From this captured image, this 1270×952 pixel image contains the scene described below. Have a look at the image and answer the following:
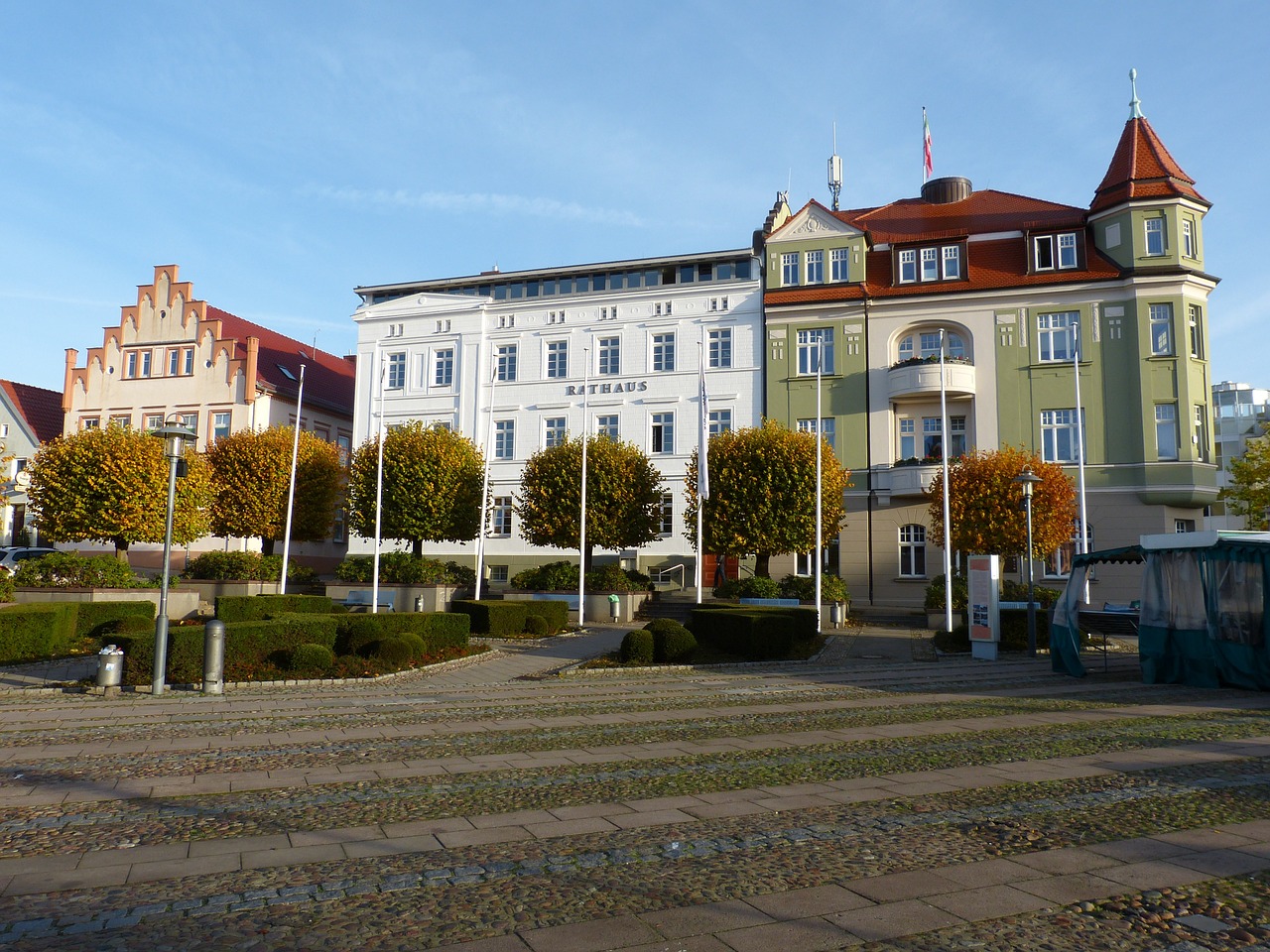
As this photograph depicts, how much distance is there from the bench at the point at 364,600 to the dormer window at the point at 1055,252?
3028cm

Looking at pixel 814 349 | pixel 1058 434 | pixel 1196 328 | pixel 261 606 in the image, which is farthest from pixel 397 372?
pixel 1196 328

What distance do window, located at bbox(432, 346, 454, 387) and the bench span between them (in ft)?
48.8

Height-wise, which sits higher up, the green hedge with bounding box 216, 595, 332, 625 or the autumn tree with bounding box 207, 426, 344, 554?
the autumn tree with bounding box 207, 426, 344, 554

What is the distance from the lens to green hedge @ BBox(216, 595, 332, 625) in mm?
26203

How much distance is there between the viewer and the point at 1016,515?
33469 millimetres

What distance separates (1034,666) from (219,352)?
146 feet

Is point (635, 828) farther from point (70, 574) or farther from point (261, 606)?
point (70, 574)

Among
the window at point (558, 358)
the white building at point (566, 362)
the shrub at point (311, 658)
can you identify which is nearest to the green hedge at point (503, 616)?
the shrub at point (311, 658)

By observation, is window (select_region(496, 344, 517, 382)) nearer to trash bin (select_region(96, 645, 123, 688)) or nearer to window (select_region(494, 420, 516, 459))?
window (select_region(494, 420, 516, 459))

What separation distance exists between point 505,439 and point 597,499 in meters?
11.9

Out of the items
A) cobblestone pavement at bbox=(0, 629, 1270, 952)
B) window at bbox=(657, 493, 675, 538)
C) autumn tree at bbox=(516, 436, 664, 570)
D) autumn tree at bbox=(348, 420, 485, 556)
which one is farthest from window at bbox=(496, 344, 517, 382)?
cobblestone pavement at bbox=(0, 629, 1270, 952)

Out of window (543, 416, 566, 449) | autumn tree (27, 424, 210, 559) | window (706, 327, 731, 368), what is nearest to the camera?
autumn tree (27, 424, 210, 559)

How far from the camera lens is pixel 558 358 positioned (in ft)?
159

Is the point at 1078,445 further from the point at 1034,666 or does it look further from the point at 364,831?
the point at 364,831
